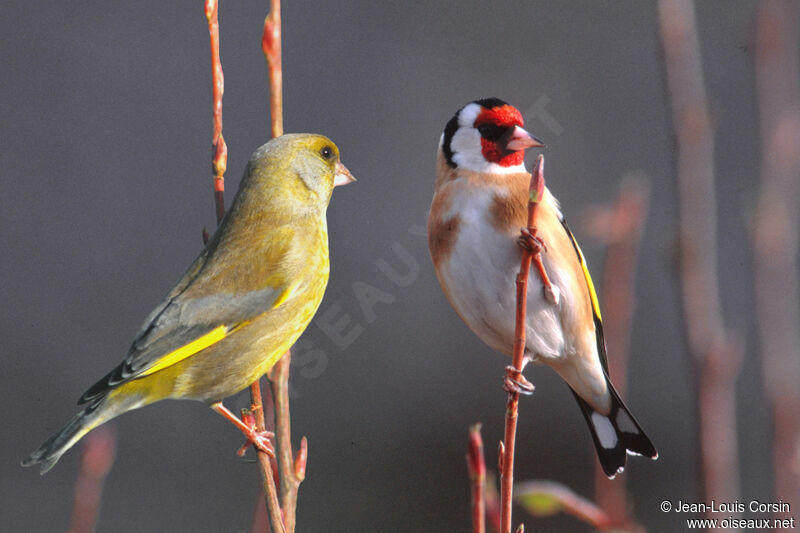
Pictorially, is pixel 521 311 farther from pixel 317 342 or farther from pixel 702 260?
pixel 317 342

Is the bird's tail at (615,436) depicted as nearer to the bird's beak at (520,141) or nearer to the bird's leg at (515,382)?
the bird's leg at (515,382)

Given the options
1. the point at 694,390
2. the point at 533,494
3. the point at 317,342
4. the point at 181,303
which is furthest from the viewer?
the point at 317,342

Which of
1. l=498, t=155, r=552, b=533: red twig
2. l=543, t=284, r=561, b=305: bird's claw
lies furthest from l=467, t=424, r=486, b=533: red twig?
l=543, t=284, r=561, b=305: bird's claw

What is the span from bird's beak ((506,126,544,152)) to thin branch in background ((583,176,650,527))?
0.32 feet

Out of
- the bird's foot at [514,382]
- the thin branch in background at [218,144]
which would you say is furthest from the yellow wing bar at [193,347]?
the bird's foot at [514,382]

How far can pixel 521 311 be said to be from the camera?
0.76 meters

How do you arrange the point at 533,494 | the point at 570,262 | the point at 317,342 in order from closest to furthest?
the point at 533,494, the point at 570,262, the point at 317,342

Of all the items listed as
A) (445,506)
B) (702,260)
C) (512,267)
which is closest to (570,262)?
(512,267)

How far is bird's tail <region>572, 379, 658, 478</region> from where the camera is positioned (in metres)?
1.00

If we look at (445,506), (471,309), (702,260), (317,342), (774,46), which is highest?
(774,46)

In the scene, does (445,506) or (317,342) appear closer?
(317,342)

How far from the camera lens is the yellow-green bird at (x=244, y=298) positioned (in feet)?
3.05

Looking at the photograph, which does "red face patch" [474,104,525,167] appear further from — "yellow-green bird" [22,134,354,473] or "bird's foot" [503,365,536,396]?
"bird's foot" [503,365,536,396]

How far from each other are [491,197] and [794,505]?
1.62 feet
